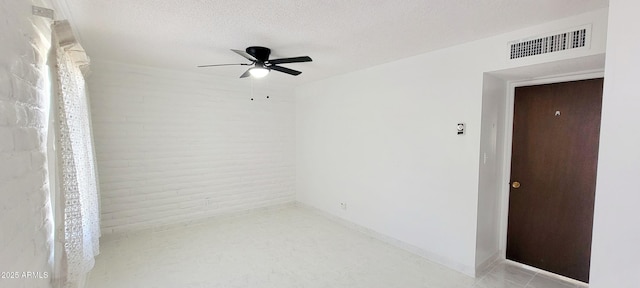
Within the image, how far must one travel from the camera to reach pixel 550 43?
2164 millimetres

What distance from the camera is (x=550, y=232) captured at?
271 cm

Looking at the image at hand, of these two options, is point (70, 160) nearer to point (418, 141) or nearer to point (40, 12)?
point (40, 12)

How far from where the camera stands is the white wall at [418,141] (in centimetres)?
260

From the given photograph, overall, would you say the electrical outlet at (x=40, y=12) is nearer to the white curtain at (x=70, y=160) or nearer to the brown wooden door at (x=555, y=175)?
the white curtain at (x=70, y=160)

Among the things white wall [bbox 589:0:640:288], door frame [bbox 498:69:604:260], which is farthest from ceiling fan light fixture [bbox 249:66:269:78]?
door frame [bbox 498:69:604:260]

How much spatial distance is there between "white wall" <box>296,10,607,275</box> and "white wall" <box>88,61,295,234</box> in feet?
3.64

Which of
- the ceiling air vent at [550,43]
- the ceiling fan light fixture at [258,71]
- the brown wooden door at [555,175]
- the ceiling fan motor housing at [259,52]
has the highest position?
the ceiling fan motor housing at [259,52]

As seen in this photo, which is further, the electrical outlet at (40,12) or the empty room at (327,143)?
the electrical outlet at (40,12)

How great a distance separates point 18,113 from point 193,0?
1.19 meters

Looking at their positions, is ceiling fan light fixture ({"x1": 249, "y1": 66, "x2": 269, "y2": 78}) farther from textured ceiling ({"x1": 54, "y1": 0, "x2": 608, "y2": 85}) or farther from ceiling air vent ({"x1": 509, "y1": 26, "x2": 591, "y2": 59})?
ceiling air vent ({"x1": 509, "y1": 26, "x2": 591, "y2": 59})

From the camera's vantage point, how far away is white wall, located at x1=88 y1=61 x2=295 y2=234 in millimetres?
3471

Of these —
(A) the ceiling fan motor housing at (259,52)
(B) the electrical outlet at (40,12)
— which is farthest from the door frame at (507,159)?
(B) the electrical outlet at (40,12)

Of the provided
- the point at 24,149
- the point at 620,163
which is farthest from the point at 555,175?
the point at 24,149

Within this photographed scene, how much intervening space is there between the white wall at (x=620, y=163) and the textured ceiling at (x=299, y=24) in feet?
3.09
